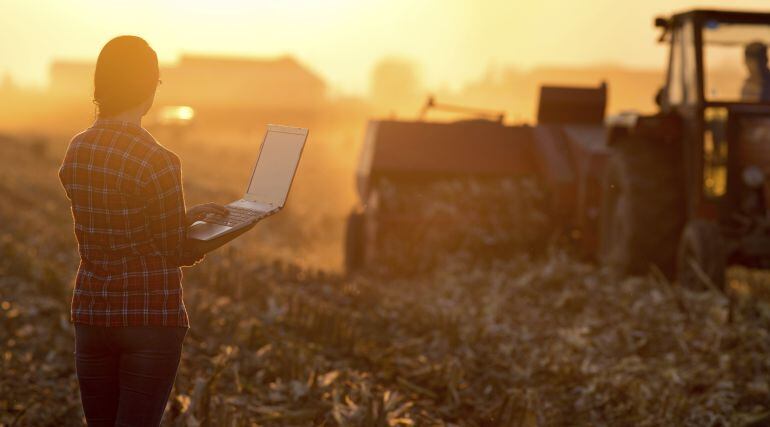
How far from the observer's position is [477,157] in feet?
31.7

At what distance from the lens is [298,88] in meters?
72.1

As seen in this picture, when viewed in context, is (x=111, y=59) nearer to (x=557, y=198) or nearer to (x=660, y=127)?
(x=660, y=127)

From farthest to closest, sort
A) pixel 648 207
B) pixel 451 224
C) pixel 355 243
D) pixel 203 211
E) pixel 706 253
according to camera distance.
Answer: pixel 355 243 < pixel 451 224 < pixel 648 207 < pixel 706 253 < pixel 203 211

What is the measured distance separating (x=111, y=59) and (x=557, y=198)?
6966mm

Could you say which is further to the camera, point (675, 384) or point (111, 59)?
point (675, 384)

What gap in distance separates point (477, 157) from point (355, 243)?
1.64m

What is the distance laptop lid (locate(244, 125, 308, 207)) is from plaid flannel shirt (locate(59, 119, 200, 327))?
42 cm

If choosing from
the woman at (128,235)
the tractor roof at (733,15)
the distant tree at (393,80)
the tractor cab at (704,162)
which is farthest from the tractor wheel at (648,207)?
the distant tree at (393,80)

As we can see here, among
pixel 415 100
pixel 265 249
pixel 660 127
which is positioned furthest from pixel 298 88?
pixel 660 127

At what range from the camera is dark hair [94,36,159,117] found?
2.70 meters

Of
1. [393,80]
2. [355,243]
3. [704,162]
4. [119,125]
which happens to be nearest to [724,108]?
[704,162]

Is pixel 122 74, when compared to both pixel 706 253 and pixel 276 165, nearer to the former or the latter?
pixel 276 165

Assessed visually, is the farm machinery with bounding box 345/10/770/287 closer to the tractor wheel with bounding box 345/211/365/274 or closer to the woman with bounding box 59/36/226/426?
the tractor wheel with bounding box 345/211/365/274

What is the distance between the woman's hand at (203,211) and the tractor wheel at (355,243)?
269 inches
